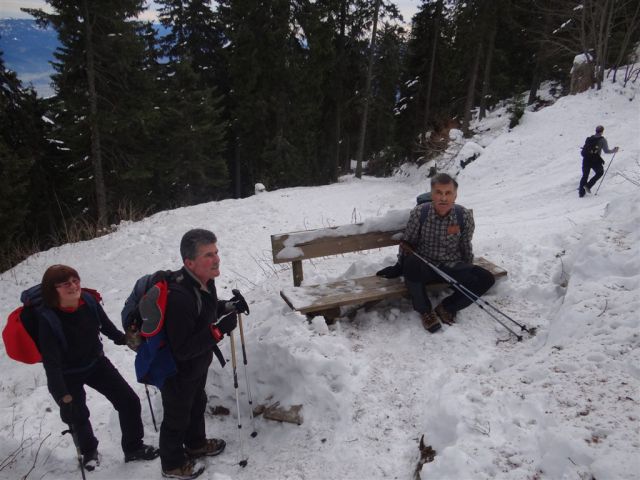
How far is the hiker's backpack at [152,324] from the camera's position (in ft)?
9.75

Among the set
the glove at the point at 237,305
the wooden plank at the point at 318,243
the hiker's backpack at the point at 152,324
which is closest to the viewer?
the hiker's backpack at the point at 152,324

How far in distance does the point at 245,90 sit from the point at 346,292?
21045 mm

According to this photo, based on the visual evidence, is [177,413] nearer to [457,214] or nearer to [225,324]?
[225,324]

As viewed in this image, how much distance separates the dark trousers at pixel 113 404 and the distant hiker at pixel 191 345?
0.52 m

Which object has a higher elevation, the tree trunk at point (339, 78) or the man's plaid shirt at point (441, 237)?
the tree trunk at point (339, 78)

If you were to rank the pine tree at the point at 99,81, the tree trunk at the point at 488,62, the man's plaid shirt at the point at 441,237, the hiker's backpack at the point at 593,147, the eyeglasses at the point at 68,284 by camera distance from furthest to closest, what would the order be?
1. the tree trunk at the point at 488,62
2. the pine tree at the point at 99,81
3. the hiker's backpack at the point at 593,147
4. the man's plaid shirt at the point at 441,237
5. the eyeglasses at the point at 68,284

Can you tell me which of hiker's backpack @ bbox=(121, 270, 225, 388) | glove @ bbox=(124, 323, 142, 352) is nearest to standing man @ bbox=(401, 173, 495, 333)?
hiker's backpack @ bbox=(121, 270, 225, 388)

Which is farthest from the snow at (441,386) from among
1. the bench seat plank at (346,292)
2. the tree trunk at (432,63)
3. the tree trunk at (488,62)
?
the tree trunk at (432,63)

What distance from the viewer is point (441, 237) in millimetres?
4781

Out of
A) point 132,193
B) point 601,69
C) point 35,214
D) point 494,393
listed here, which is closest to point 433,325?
point 494,393

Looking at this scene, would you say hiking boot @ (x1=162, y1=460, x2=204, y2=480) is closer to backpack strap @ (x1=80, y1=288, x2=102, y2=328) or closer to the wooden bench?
backpack strap @ (x1=80, y1=288, x2=102, y2=328)

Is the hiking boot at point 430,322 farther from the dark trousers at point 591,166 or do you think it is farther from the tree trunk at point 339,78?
the tree trunk at point 339,78

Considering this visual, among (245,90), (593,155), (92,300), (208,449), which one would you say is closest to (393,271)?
(208,449)

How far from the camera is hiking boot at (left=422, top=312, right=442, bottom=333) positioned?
14.8 ft
